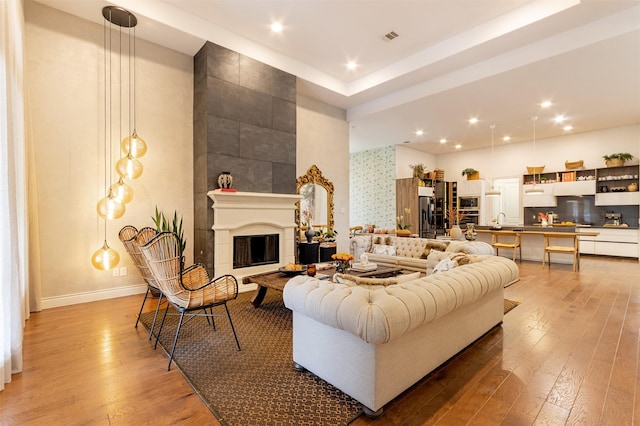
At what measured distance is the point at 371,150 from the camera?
10.8m

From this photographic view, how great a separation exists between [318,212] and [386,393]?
520cm

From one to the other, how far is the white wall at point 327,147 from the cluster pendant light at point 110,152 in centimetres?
308

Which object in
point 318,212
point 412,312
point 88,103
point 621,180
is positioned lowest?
point 412,312

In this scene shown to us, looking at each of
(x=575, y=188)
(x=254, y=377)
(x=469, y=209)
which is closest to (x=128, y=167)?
(x=254, y=377)

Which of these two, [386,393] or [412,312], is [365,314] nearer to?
[412,312]

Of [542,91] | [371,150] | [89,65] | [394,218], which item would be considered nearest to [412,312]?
[89,65]

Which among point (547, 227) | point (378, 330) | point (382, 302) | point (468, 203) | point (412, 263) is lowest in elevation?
point (412, 263)

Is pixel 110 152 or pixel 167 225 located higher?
pixel 110 152

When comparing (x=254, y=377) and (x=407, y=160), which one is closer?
(x=254, y=377)

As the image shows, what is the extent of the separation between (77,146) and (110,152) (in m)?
0.36

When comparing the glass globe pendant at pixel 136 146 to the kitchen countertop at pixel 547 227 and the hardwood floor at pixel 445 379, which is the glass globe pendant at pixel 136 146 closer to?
the hardwood floor at pixel 445 379

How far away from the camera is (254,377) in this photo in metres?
2.17

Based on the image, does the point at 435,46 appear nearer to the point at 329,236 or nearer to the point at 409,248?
the point at 409,248

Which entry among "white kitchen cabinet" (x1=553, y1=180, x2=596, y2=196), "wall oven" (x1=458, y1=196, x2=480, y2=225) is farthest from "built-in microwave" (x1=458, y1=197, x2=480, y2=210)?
"white kitchen cabinet" (x1=553, y1=180, x2=596, y2=196)
